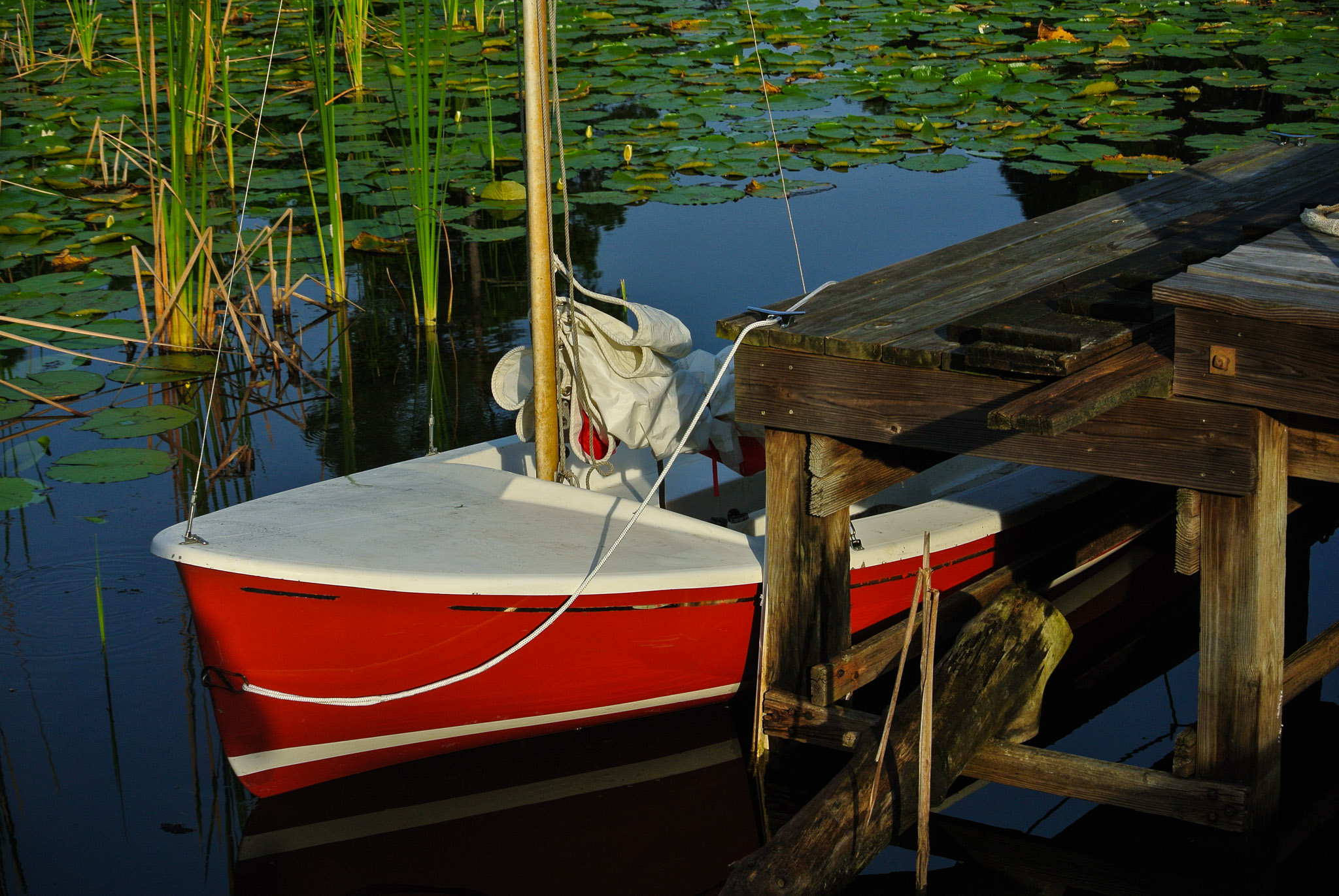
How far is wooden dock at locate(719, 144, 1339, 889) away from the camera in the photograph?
2494mm

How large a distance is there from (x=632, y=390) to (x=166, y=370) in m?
3.14

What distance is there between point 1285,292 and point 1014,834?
1.56 metres

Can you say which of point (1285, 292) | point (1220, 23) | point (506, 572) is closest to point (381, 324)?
point (506, 572)

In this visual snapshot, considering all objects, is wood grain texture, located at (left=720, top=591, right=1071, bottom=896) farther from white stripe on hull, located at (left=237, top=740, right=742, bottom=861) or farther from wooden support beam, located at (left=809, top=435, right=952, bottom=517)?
white stripe on hull, located at (left=237, top=740, right=742, bottom=861)

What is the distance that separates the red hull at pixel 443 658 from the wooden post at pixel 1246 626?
3.02 ft

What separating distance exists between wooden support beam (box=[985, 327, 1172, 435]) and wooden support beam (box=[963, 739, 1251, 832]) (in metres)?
0.88

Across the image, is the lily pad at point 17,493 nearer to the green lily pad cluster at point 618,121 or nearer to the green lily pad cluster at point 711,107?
the green lily pad cluster at point 618,121

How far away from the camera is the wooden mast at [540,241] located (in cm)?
354

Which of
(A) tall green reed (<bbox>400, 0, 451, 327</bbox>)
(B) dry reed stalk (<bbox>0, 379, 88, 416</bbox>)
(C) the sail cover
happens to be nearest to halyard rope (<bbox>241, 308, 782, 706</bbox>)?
(C) the sail cover

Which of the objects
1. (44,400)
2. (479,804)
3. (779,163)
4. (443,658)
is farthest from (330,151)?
(479,804)

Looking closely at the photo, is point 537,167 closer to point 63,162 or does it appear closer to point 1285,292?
point 1285,292

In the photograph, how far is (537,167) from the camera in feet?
12.0

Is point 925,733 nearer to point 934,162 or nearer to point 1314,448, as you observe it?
point 1314,448

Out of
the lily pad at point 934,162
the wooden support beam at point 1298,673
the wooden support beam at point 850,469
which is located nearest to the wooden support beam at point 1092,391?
the wooden support beam at point 850,469
